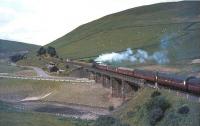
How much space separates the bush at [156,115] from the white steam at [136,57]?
9712 centimetres

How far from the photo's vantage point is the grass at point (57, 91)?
113375mm

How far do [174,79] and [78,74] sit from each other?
90.9 meters

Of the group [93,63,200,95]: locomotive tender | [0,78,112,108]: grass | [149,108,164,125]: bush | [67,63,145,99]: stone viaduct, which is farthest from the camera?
[0,78,112,108]: grass

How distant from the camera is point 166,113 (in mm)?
62031

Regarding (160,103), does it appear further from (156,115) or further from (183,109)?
(183,109)

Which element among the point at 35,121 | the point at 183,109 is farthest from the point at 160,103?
the point at 35,121

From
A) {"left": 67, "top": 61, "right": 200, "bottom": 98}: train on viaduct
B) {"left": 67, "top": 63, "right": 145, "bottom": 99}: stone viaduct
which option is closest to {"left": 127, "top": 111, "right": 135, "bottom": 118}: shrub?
{"left": 67, "top": 61, "right": 200, "bottom": 98}: train on viaduct

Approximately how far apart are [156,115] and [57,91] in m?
68.5

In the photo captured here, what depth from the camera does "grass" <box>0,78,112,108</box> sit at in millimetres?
113375

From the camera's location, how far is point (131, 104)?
81375 millimetres

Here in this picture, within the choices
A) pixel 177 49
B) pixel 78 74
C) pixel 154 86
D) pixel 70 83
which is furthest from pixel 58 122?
pixel 177 49

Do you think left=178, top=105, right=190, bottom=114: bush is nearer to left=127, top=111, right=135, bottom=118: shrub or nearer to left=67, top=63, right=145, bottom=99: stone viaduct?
left=127, top=111, right=135, bottom=118: shrub

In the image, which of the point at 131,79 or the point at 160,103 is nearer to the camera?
the point at 160,103

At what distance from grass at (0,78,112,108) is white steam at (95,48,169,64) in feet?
115
